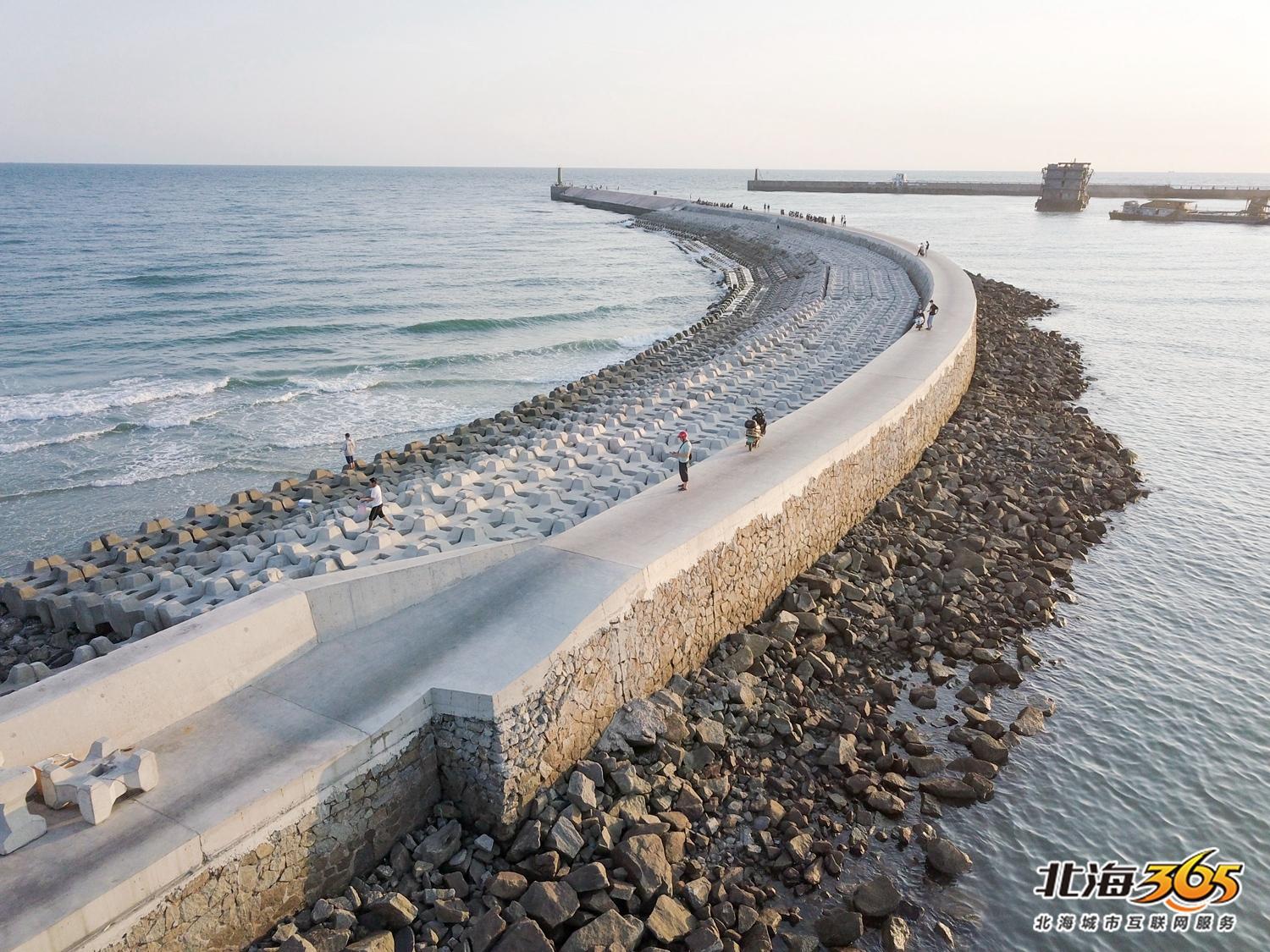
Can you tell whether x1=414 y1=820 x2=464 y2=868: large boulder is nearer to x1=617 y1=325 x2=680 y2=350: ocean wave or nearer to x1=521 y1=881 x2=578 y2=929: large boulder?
x1=521 y1=881 x2=578 y2=929: large boulder

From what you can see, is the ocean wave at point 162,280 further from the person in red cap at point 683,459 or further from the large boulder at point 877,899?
the large boulder at point 877,899

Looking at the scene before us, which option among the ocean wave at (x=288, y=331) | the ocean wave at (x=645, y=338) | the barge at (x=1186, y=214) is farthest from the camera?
the barge at (x=1186, y=214)

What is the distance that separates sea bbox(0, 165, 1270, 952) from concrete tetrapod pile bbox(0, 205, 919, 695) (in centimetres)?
313

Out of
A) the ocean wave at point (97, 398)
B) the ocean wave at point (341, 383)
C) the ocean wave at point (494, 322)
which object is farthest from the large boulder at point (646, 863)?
the ocean wave at point (494, 322)

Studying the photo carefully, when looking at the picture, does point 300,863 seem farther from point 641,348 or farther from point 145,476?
point 641,348

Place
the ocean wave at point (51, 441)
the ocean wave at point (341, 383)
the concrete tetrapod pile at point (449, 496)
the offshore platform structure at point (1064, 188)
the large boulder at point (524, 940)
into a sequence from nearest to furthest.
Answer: the large boulder at point (524, 940) → the concrete tetrapod pile at point (449, 496) → the ocean wave at point (51, 441) → the ocean wave at point (341, 383) → the offshore platform structure at point (1064, 188)

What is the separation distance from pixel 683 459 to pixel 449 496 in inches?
151

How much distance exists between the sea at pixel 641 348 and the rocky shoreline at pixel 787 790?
0.46m

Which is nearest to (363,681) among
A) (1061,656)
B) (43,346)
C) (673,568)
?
(673,568)

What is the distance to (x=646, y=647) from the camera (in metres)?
9.13

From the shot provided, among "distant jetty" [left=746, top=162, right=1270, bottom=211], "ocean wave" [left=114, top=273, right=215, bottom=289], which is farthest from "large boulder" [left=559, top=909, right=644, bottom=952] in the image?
"distant jetty" [left=746, top=162, right=1270, bottom=211]

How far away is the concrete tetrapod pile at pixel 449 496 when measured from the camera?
1053 centimetres

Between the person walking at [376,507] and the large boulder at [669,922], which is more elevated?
the person walking at [376,507]

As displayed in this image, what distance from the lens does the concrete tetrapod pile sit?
415 inches
